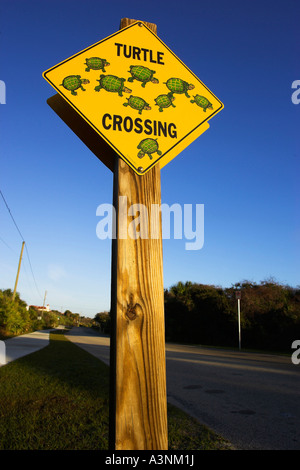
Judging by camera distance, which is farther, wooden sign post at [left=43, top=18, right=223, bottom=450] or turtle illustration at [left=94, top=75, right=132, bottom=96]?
turtle illustration at [left=94, top=75, right=132, bottom=96]

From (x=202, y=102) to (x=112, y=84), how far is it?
493 millimetres

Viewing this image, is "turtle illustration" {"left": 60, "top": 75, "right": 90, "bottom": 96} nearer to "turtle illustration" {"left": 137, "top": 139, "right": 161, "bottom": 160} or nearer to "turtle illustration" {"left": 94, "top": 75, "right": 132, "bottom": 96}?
"turtle illustration" {"left": 94, "top": 75, "right": 132, "bottom": 96}

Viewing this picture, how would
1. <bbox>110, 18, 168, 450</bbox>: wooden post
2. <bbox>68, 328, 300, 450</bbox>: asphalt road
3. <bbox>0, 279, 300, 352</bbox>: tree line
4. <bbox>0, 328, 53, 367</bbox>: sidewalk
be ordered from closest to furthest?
<bbox>110, 18, 168, 450</bbox>: wooden post, <bbox>68, 328, 300, 450</bbox>: asphalt road, <bbox>0, 328, 53, 367</bbox>: sidewalk, <bbox>0, 279, 300, 352</bbox>: tree line

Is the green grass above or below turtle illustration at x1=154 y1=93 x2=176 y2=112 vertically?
below

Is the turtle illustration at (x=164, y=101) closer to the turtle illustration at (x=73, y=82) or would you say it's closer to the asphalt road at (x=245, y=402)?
the turtle illustration at (x=73, y=82)

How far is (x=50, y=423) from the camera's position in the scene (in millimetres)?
3852

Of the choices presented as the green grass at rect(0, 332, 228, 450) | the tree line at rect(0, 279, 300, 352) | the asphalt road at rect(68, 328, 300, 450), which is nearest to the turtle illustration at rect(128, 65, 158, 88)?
the green grass at rect(0, 332, 228, 450)

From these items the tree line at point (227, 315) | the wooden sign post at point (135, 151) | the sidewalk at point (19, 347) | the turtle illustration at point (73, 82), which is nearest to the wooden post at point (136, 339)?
the wooden sign post at point (135, 151)

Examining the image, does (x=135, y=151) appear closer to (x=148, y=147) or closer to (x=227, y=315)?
(x=148, y=147)

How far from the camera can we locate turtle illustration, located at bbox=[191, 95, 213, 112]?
66.4 inches

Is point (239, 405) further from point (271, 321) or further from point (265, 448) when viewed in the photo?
point (271, 321)

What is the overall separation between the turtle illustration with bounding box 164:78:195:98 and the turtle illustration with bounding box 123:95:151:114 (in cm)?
20

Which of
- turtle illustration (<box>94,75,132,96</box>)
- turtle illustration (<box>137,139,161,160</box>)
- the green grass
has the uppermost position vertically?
turtle illustration (<box>94,75,132,96</box>)

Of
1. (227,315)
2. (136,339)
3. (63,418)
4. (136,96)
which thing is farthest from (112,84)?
(227,315)
